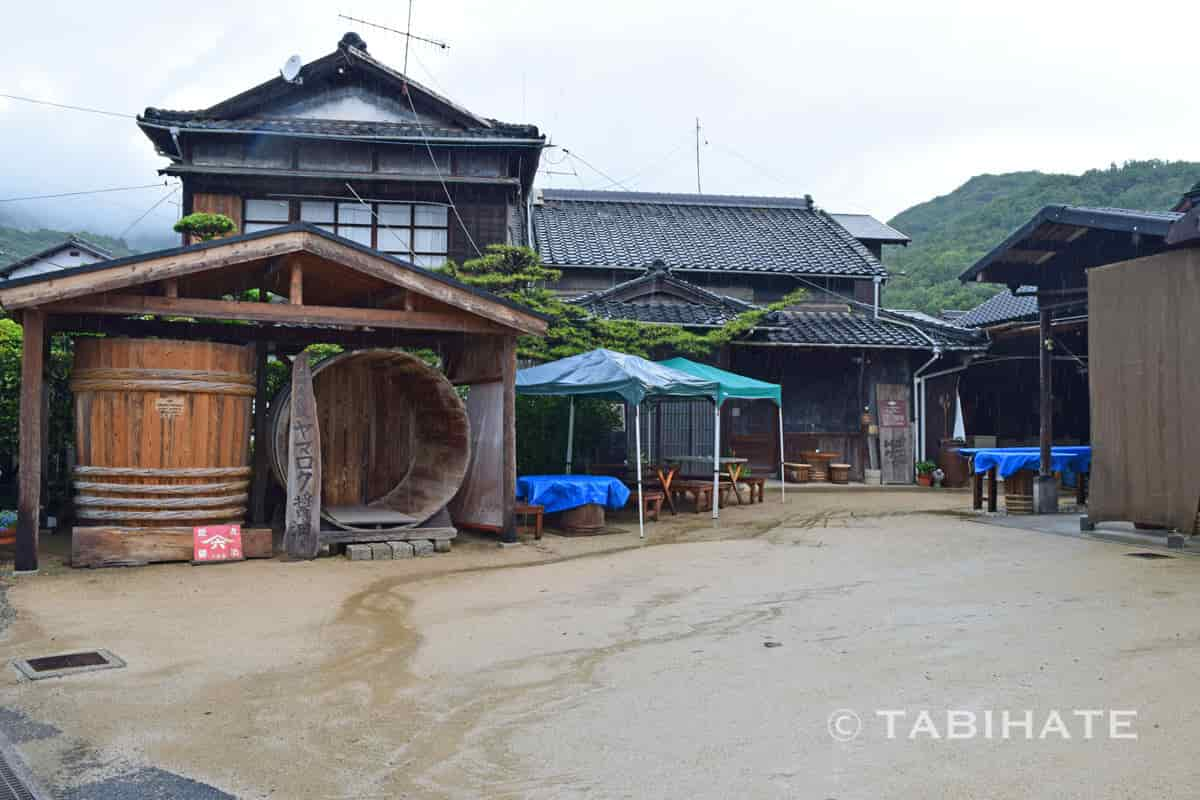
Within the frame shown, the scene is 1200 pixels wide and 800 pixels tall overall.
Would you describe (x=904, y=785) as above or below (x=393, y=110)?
below

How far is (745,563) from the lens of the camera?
893cm

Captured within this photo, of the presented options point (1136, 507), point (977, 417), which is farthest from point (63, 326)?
point (977, 417)

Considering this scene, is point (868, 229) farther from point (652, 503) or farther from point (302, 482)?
point (302, 482)

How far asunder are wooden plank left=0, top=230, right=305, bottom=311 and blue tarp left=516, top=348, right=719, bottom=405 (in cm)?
424

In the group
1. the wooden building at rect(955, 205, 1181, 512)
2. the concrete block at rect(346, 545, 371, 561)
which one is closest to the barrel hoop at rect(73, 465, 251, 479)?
the concrete block at rect(346, 545, 371, 561)

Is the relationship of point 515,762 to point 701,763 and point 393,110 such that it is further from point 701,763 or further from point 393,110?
point 393,110

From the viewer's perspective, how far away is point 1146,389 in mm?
9375

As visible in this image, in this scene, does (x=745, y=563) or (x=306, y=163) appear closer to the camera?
(x=745, y=563)

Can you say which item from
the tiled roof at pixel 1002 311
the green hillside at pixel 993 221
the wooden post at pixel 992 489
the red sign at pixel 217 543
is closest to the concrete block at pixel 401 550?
the red sign at pixel 217 543

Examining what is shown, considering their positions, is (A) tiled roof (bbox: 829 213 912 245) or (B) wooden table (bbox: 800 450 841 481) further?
(A) tiled roof (bbox: 829 213 912 245)

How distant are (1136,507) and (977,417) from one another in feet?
40.6

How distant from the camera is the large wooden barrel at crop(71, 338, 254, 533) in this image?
8.45m

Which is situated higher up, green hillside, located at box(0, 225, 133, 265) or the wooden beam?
green hillside, located at box(0, 225, 133, 265)

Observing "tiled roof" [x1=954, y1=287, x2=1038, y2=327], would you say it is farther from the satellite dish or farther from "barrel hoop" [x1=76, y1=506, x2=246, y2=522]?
"barrel hoop" [x1=76, y1=506, x2=246, y2=522]
